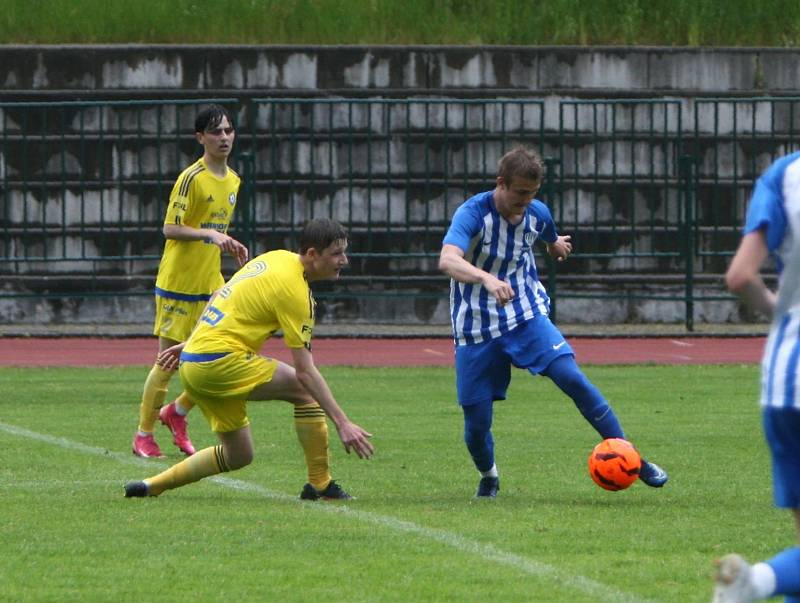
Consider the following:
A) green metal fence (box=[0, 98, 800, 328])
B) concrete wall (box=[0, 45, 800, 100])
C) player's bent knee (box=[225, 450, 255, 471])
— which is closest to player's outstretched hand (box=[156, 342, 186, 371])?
player's bent knee (box=[225, 450, 255, 471])

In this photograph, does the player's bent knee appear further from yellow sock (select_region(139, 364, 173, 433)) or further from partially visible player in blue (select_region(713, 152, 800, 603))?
partially visible player in blue (select_region(713, 152, 800, 603))

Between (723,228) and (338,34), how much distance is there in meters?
5.45

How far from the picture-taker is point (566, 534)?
7.63m

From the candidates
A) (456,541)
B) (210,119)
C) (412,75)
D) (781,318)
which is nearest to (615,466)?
(456,541)

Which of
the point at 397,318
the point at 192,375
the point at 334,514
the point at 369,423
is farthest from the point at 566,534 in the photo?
the point at 397,318

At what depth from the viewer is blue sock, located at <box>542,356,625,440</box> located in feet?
28.9

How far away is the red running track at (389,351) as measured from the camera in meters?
17.5

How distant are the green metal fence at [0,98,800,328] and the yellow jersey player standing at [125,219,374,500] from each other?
11.7 metres

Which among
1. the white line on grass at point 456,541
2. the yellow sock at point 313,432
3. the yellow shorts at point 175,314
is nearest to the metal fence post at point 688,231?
the yellow shorts at point 175,314

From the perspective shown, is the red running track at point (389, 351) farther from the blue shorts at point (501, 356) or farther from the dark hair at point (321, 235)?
the dark hair at point (321, 235)

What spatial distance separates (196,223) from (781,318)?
665cm

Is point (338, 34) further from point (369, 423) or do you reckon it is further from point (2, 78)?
point (369, 423)

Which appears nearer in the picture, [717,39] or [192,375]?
[192,375]

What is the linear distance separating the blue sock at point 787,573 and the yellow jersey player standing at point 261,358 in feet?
11.3
